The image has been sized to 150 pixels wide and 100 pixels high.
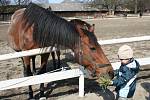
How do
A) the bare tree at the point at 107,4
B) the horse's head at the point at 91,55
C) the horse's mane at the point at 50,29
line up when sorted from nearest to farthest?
the horse's head at the point at 91,55
the horse's mane at the point at 50,29
the bare tree at the point at 107,4

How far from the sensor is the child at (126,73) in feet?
14.7

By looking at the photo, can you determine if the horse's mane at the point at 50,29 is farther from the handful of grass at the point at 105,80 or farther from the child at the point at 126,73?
the child at the point at 126,73

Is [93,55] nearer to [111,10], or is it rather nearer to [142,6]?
[111,10]

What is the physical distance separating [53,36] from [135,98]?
207 cm

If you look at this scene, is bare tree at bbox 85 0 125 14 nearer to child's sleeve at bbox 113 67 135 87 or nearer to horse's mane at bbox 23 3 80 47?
horse's mane at bbox 23 3 80 47

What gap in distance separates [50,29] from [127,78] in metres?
1.66

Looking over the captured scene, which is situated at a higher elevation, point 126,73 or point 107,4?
point 107,4

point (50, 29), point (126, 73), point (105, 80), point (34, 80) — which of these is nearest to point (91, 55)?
point (105, 80)

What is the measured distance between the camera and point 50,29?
541cm

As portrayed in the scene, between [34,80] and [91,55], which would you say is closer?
[91,55]

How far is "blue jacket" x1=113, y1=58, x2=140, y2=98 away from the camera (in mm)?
4543

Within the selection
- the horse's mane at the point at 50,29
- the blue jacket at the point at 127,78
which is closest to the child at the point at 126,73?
the blue jacket at the point at 127,78

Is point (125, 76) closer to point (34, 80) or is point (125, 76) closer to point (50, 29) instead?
point (50, 29)

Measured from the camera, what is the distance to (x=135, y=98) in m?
6.09
